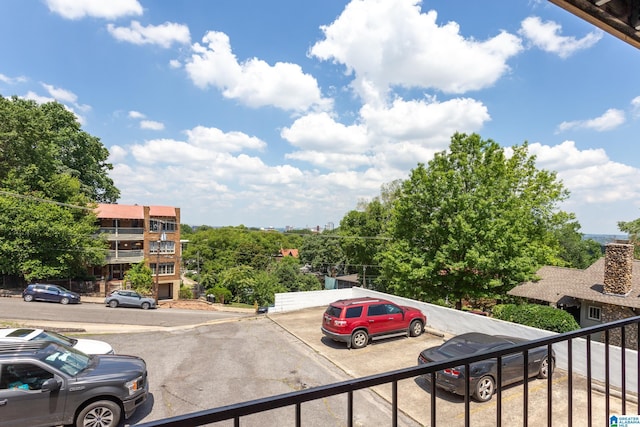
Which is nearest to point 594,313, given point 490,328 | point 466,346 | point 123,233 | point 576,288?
point 576,288

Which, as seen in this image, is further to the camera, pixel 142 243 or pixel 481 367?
pixel 142 243

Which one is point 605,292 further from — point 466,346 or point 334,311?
point 334,311

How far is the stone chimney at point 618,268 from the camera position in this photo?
14.8m

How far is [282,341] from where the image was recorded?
1262 cm

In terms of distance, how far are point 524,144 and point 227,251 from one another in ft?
124

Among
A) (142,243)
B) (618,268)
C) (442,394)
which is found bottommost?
(442,394)

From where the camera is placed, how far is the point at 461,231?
1681 cm

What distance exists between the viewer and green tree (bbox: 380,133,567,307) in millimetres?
16641

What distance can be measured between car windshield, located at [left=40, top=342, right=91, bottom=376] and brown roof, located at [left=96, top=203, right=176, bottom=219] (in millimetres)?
30091

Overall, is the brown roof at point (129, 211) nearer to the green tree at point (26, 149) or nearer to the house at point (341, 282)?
the green tree at point (26, 149)

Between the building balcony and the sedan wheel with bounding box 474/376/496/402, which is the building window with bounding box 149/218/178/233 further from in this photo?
the sedan wheel with bounding box 474/376/496/402

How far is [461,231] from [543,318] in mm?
5796

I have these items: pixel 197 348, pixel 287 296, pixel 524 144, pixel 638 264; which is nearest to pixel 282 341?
pixel 197 348

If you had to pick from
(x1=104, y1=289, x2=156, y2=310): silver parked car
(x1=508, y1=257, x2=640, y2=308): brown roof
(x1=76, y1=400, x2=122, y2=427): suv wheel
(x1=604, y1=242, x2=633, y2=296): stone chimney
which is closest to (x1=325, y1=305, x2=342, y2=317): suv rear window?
(x1=76, y1=400, x2=122, y2=427): suv wheel
